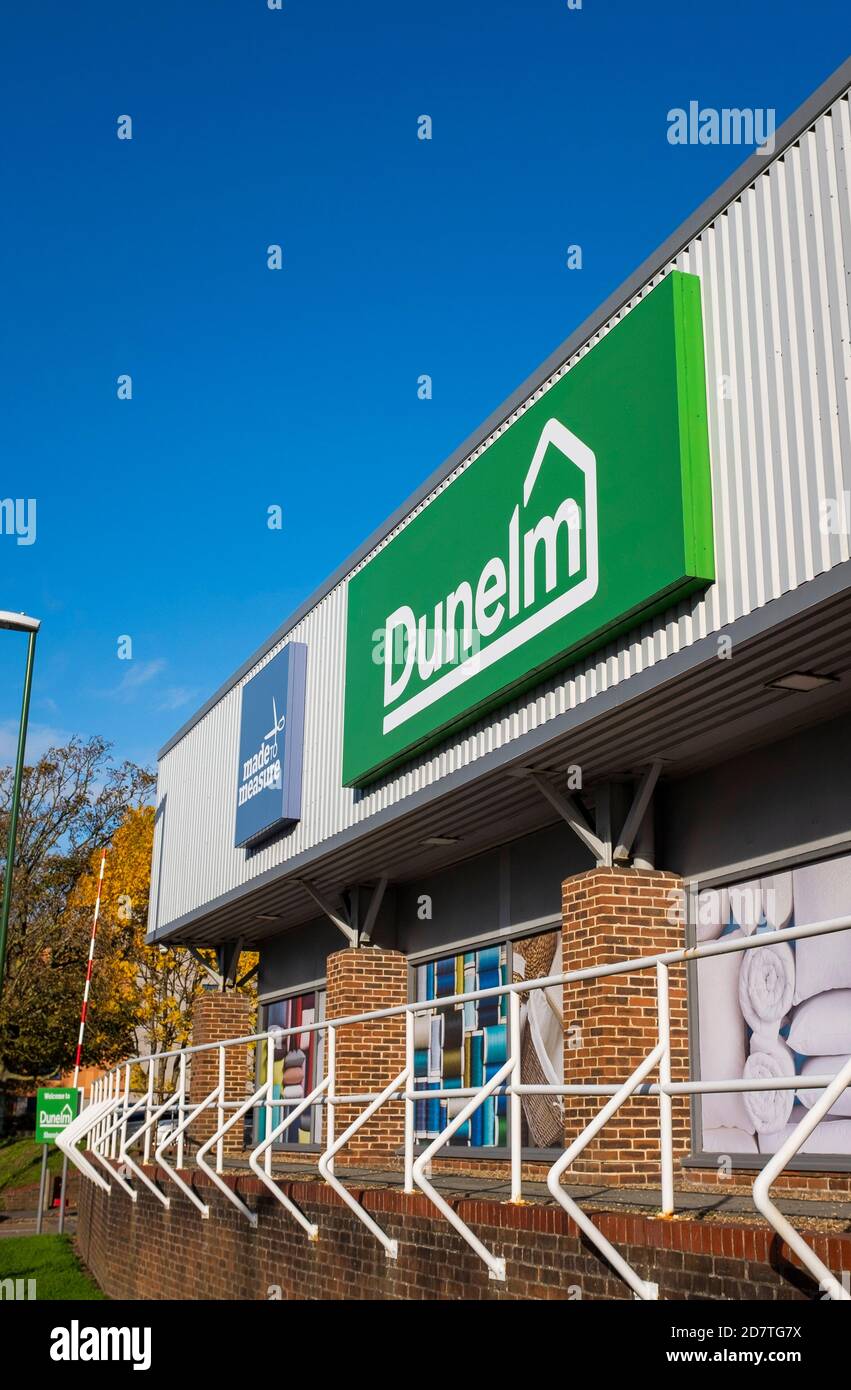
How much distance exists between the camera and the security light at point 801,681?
866 centimetres

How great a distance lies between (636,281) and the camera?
389 inches

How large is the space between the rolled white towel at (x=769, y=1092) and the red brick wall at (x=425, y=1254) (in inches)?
108

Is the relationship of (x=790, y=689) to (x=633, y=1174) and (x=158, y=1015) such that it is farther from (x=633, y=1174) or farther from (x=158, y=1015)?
(x=158, y=1015)

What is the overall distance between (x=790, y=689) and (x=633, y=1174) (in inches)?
142

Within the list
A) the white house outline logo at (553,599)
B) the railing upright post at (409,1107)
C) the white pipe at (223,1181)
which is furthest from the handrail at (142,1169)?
the railing upright post at (409,1107)

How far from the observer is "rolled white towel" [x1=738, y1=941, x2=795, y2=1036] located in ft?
31.7

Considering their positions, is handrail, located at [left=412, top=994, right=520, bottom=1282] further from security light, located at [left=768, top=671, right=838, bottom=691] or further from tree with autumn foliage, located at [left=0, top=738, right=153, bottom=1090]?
tree with autumn foliage, located at [left=0, top=738, right=153, bottom=1090]

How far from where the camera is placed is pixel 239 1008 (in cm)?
2123

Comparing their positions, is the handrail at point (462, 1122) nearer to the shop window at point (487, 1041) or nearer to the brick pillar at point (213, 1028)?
the shop window at point (487, 1041)

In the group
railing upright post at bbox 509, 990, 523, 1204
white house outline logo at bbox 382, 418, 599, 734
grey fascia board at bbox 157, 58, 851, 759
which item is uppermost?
grey fascia board at bbox 157, 58, 851, 759

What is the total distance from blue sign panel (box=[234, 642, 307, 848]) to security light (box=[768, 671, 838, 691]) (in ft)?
26.2

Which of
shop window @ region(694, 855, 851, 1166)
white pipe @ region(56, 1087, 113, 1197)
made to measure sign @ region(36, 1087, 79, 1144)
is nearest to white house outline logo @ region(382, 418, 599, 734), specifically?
shop window @ region(694, 855, 851, 1166)

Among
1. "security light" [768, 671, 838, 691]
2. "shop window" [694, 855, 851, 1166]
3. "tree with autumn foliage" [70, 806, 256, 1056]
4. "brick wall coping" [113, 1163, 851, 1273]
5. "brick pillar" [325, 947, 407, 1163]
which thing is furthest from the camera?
"tree with autumn foliage" [70, 806, 256, 1056]

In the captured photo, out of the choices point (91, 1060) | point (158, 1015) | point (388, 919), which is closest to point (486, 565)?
point (388, 919)
